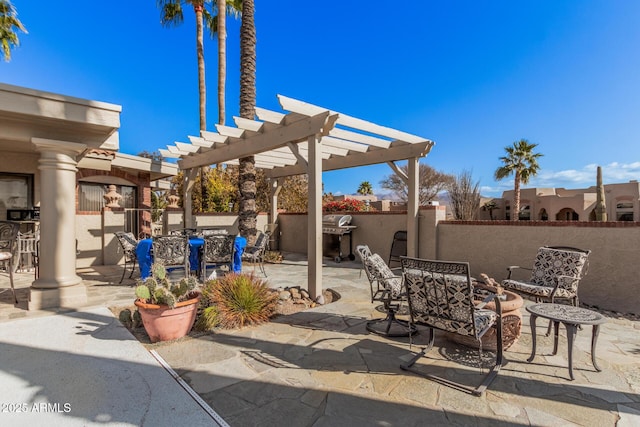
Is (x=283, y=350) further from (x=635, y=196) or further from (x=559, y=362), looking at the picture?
(x=635, y=196)

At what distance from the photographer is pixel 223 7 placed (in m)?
12.5

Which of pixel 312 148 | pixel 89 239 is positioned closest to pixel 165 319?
pixel 312 148

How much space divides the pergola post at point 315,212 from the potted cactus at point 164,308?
6.61 ft

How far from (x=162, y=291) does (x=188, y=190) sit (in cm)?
610

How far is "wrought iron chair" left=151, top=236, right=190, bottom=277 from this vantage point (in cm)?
529

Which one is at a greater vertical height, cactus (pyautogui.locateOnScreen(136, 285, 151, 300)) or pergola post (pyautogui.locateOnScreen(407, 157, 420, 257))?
A: pergola post (pyautogui.locateOnScreen(407, 157, 420, 257))

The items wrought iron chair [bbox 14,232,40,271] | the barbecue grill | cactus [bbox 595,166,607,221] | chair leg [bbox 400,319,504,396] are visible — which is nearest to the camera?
chair leg [bbox 400,319,504,396]

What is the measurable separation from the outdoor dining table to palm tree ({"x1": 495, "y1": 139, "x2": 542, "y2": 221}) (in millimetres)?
20749

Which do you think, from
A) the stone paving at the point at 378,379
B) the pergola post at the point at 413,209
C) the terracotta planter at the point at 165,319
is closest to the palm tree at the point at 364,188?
the pergola post at the point at 413,209

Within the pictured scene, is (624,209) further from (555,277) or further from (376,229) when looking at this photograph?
(555,277)

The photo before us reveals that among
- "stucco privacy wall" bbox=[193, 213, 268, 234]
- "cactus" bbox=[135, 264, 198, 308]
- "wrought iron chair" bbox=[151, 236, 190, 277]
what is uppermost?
"stucco privacy wall" bbox=[193, 213, 268, 234]

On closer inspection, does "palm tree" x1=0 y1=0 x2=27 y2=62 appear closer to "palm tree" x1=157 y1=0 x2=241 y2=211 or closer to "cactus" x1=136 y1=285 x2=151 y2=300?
"palm tree" x1=157 y1=0 x2=241 y2=211

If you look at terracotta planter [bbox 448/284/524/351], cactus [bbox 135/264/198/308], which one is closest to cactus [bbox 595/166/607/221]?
terracotta planter [bbox 448/284/524/351]

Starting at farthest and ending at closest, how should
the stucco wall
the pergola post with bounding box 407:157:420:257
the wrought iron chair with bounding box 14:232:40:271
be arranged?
the stucco wall → the pergola post with bounding box 407:157:420:257 → the wrought iron chair with bounding box 14:232:40:271
